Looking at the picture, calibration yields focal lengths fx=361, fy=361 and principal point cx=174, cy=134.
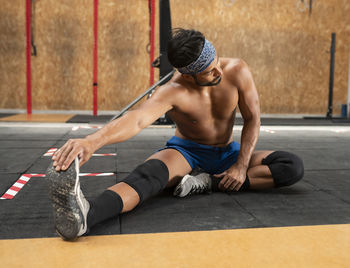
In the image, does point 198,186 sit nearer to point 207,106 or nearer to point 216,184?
point 216,184

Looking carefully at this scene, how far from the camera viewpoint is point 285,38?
8.08m

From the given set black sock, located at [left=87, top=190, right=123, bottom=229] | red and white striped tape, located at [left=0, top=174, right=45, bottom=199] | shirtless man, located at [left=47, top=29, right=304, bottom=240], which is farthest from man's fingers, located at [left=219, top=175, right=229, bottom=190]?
red and white striped tape, located at [left=0, top=174, right=45, bottom=199]

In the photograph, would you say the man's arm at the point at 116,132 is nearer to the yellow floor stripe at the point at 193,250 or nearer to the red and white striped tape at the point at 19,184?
the yellow floor stripe at the point at 193,250

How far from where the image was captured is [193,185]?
1959 mm

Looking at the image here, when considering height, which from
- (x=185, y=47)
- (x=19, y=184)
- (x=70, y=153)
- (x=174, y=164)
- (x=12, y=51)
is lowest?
(x=19, y=184)

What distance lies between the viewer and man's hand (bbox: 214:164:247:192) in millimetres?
1957

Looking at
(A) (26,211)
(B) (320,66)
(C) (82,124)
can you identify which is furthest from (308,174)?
(B) (320,66)

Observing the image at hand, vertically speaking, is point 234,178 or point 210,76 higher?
point 210,76

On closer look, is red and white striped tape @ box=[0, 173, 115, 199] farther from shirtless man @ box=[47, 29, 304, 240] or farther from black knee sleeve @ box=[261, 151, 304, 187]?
black knee sleeve @ box=[261, 151, 304, 187]

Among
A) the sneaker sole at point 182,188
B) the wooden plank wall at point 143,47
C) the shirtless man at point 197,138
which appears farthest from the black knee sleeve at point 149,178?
the wooden plank wall at point 143,47

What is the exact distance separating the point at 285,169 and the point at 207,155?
44 cm

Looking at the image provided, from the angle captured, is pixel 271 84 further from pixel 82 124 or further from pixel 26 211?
pixel 26 211

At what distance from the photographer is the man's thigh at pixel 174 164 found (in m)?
1.92

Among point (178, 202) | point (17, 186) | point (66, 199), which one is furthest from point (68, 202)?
point (17, 186)
